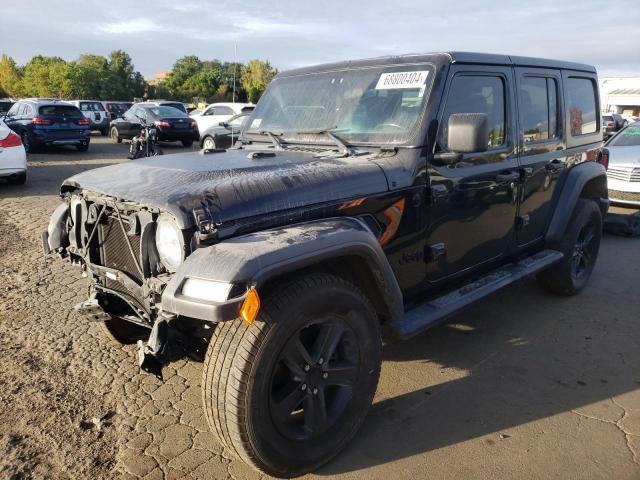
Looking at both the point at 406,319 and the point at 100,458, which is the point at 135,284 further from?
the point at 406,319

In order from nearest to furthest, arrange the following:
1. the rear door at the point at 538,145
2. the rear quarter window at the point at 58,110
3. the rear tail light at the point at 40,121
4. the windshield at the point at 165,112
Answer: the rear door at the point at 538,145
the rear tail light at the point at 40,121
the rear quarter window at the point at 58,110
the windshield at the point at 165,112

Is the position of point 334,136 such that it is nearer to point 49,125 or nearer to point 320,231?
point 320,231

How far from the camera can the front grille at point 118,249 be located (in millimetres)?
2721

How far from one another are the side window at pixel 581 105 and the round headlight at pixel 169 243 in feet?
12.5

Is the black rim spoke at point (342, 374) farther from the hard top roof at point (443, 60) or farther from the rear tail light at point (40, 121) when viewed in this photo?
the rear tail light at point (40, 121)

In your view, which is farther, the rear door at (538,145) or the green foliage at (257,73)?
the green foliage at (257,73)

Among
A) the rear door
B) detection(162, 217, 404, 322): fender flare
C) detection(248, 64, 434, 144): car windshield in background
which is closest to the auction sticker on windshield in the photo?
detection(248, 64, 434, 144): car windshield in background

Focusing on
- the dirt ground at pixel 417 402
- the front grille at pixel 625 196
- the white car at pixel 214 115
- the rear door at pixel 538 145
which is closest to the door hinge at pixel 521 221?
the rear door at pixel 538 145

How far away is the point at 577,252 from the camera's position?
16.6 feet

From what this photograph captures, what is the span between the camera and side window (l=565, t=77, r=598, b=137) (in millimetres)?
4703

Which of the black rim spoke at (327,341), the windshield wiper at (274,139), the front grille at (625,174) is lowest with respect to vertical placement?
the black rim spoke at (327,341)

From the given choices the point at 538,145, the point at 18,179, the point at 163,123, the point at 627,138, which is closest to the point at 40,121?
the point at 163,123

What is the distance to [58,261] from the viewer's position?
19.2ft

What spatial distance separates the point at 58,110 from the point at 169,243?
15862 mm
